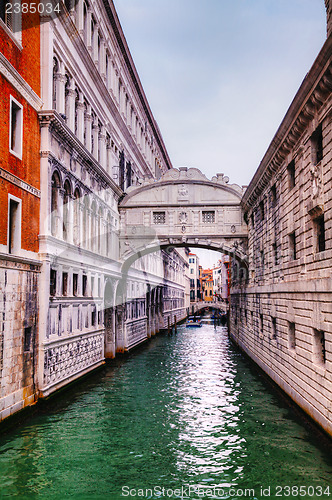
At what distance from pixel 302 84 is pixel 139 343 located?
2200cm

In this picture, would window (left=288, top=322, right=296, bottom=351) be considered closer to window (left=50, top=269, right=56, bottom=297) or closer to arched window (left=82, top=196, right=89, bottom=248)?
window (left=50, top=269, right=56, bottom=297)

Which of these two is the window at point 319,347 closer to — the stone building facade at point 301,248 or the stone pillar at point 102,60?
the stone building facade at point 301,248

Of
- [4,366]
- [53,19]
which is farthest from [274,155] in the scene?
[4,366]

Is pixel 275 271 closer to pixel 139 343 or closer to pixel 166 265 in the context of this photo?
pixel 139 343

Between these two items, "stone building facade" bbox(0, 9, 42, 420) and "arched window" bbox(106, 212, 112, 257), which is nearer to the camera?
"stone building facade" bbox(0, 9, 42, 420)

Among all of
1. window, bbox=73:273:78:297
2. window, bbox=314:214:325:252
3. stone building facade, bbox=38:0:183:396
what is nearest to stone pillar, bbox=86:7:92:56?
stone building facade, bbox=38:0:183:396

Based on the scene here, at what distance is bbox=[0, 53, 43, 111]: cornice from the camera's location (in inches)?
423

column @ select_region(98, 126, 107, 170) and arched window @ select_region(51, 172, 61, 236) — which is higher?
column @ select_region(98, 126, 107, 170)

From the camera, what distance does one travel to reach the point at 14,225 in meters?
11.8

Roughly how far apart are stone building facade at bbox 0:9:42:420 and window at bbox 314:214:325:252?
23.9 ft

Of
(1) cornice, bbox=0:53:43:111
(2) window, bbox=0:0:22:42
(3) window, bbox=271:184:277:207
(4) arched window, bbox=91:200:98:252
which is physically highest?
(2) window, bbox=0:0:22:42

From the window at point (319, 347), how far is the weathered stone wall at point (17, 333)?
7166 mm

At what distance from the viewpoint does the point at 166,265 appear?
152 feet

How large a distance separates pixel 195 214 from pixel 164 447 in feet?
46.6
